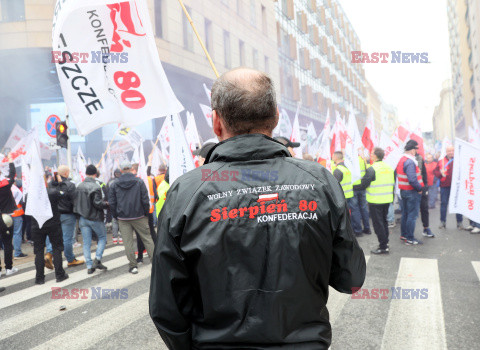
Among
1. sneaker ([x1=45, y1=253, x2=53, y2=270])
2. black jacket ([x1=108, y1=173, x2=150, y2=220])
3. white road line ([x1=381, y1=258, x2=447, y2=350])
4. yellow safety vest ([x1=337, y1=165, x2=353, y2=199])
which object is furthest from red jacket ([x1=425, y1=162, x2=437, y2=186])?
sneaker ([x1=45, y1=253, x2=53, y2=270])

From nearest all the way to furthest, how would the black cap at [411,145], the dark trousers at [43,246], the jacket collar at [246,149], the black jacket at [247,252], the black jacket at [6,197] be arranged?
the black jacket at [247,252] → the jacket collar at [246,149] → the dark trousers at [43,246] → the black jacket at [6,197] → the black cap at [411,145]

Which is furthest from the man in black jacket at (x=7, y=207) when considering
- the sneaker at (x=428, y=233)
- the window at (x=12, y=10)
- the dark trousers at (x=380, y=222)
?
the window at (x=12, y=10)

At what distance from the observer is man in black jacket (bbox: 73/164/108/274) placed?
257 inches

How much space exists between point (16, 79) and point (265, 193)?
21810 mm

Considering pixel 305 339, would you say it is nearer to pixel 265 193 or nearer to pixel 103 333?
pixel 265 193

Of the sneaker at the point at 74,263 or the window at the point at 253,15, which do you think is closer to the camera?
the sneaker at the point at 74,263

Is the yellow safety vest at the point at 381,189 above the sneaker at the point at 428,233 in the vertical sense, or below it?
above

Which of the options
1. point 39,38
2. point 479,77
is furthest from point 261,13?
point 479,77

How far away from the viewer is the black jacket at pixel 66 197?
259 inches

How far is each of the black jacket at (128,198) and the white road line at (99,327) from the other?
1.97m

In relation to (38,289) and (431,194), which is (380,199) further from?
(431,194)

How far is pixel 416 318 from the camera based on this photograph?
383 cm

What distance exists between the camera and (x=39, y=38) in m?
17.0

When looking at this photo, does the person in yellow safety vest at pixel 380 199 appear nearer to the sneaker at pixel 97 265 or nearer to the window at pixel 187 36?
the sneaker at pixel 97 265
